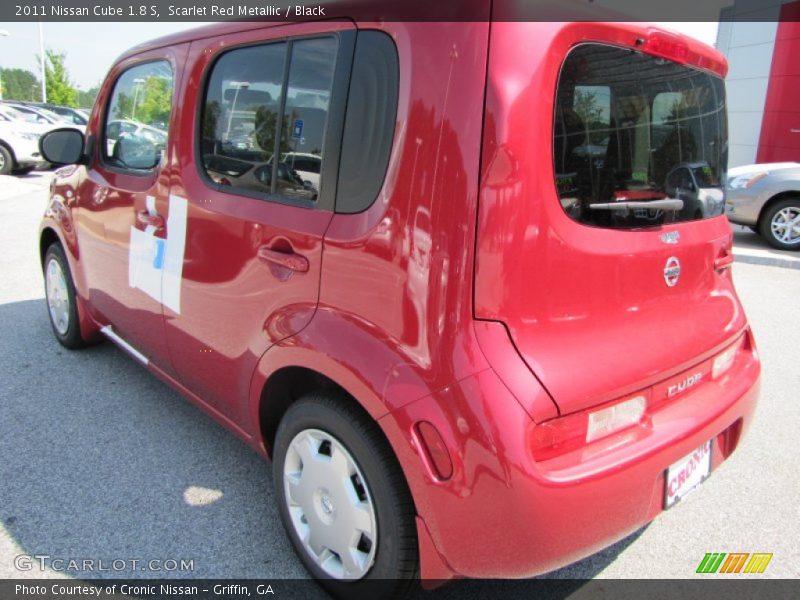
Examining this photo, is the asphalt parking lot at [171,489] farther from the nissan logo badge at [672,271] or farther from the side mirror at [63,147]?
the side mirror at [63,147]

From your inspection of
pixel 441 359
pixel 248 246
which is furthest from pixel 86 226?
pixel 441 359

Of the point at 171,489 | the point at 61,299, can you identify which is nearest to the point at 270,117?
the point at 171,489

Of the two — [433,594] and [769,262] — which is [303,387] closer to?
[433,594]

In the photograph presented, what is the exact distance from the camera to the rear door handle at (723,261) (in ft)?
7.21

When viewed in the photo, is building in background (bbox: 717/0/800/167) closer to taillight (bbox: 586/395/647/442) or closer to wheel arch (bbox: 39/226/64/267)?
wheel arch (bbox: 39/226/64/267)

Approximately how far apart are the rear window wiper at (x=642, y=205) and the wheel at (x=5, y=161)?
1627cm

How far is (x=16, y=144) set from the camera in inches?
570

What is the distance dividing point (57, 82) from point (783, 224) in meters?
52.2

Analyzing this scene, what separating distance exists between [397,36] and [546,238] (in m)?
0.70

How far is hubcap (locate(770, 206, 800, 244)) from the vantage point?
27.4 feet

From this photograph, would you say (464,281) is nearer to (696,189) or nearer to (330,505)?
(330,505)

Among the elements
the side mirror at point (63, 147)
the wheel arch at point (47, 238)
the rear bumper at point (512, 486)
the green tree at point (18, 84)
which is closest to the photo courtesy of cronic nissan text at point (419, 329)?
the rear bumper at point (512, 486)

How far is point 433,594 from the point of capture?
2.14 meters

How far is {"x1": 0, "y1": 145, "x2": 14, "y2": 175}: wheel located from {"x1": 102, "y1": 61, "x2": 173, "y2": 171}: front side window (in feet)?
44.5
